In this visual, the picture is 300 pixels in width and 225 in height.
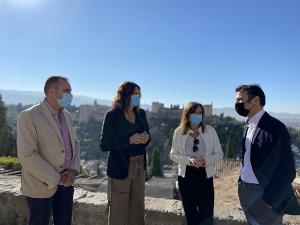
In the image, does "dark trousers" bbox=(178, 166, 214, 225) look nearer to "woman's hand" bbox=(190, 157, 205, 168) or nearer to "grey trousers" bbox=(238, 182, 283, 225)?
"woman's hand" bbox=(190, 157, 205, 168)

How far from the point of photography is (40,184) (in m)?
3.11

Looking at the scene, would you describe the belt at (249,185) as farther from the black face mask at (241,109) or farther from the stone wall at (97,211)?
the stone wall at (97,211)

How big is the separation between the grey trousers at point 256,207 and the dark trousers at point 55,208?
5.24 feet

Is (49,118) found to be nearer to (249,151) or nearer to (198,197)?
(198,197)

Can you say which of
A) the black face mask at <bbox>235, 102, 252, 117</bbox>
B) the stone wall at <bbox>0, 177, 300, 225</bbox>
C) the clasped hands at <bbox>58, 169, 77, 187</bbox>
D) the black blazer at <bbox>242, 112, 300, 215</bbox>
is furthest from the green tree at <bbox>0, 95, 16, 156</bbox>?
the black blazer at <bbox>242, 112, 300, 215</bbox>

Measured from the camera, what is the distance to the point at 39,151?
3182 mm

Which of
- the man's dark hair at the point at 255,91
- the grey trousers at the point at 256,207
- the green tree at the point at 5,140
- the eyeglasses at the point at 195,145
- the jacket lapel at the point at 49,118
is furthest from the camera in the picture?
the green tree at the point at 5,140

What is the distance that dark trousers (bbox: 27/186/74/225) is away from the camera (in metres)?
3.14

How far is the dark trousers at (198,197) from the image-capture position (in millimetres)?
3482

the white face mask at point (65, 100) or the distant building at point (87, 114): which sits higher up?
the white face mask at point (65, 100)

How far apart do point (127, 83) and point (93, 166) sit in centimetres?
7202

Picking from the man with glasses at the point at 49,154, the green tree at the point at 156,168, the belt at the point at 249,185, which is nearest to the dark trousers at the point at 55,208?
the man with glasses at the point at 49,154

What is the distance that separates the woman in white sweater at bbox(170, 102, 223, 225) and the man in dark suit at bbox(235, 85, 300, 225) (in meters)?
0.52

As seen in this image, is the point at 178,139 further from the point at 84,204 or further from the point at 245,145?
the point at 84,204
